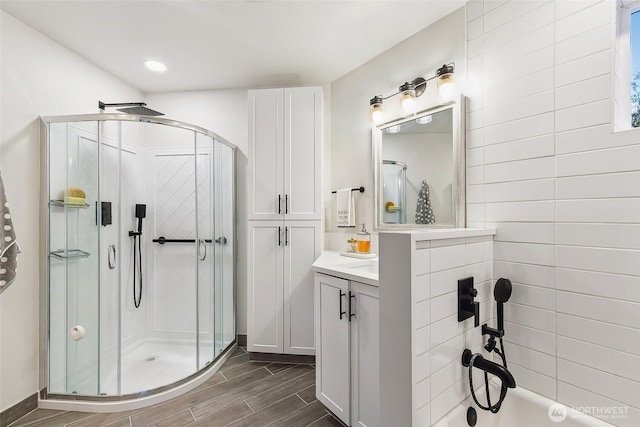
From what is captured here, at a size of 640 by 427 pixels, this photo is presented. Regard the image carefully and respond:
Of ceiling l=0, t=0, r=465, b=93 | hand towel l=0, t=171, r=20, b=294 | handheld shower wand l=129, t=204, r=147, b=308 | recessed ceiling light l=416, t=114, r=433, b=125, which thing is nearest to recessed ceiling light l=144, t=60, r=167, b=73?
ceiling l=0, t=0, r=465, b=93

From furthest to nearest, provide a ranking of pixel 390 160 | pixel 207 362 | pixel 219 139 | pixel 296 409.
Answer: pixel 219 139
pixel 207 362
pixel 390 160
pixel 296 409

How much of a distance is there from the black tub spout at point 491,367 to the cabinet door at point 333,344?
1.95ft

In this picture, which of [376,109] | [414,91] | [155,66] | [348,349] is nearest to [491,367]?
[348,349]

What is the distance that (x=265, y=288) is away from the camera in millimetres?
2314

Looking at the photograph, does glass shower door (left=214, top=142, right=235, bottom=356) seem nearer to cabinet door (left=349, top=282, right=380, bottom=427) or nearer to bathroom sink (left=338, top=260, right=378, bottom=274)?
bathroom sink (left=338, top=260, right=378, bottom=274)

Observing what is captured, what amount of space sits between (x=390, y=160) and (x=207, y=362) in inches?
85.8

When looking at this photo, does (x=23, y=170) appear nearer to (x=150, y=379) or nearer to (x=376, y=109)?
(x=150, y=379)

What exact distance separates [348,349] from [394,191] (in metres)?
1.14

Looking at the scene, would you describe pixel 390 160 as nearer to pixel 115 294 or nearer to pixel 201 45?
pixel 201 45

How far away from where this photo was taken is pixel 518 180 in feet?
4.41

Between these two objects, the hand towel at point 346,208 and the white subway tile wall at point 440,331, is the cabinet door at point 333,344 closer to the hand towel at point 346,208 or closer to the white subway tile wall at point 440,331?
the white subway tile wall at point 440,331

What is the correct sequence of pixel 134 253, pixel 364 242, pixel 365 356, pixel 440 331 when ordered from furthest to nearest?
1. pixel 134 253
2. pixel 364 242
3. pixel 365 356
4. pixel 440 331

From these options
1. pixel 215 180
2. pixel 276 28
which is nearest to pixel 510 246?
pixel 276 28

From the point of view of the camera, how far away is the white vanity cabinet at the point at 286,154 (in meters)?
2.29
